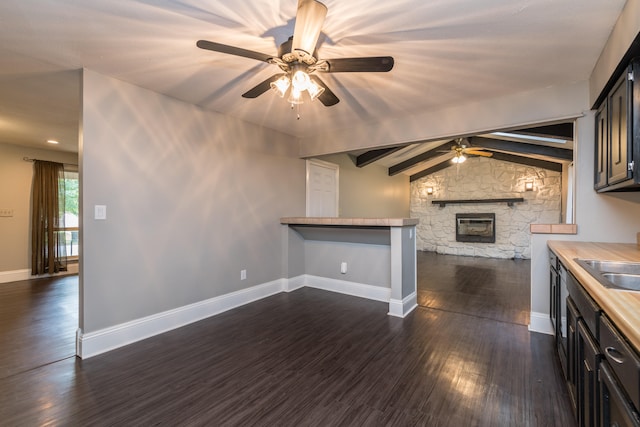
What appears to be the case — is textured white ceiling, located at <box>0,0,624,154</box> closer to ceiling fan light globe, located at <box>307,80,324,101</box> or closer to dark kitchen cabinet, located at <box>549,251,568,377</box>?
ceiling fan light globe, located at <box>307,80,324,101</box>

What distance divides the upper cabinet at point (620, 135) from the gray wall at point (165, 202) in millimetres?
3375

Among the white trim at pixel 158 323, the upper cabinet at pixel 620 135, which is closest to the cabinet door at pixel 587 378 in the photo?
the upper cabinet at pixel 620 135

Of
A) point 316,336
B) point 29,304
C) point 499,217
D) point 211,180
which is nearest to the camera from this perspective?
point 316,336

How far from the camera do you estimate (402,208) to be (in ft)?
29.2

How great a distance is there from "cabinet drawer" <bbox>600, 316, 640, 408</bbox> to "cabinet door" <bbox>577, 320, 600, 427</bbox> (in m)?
0.13

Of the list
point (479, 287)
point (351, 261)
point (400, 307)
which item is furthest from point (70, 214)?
point (479, 287)

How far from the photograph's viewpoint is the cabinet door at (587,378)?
1099 mm

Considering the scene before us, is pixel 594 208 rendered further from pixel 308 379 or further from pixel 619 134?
pixel 308 379

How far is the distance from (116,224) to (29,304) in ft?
7.98

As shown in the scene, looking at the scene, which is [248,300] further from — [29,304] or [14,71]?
[14,71]

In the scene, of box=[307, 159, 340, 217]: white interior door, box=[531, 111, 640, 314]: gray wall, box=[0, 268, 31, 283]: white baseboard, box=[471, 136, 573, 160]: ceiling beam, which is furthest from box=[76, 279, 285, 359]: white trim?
box=[471, 136, 573, 160]: ceiling beam

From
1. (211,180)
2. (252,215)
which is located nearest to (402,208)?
(252,215)

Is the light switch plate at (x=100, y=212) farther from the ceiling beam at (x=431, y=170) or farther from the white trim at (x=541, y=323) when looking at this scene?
the ceiling beam at (x=431, y=170)

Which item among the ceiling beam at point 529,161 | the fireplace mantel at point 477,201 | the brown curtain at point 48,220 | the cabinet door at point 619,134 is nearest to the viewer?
the cabinet door at point 619,134
